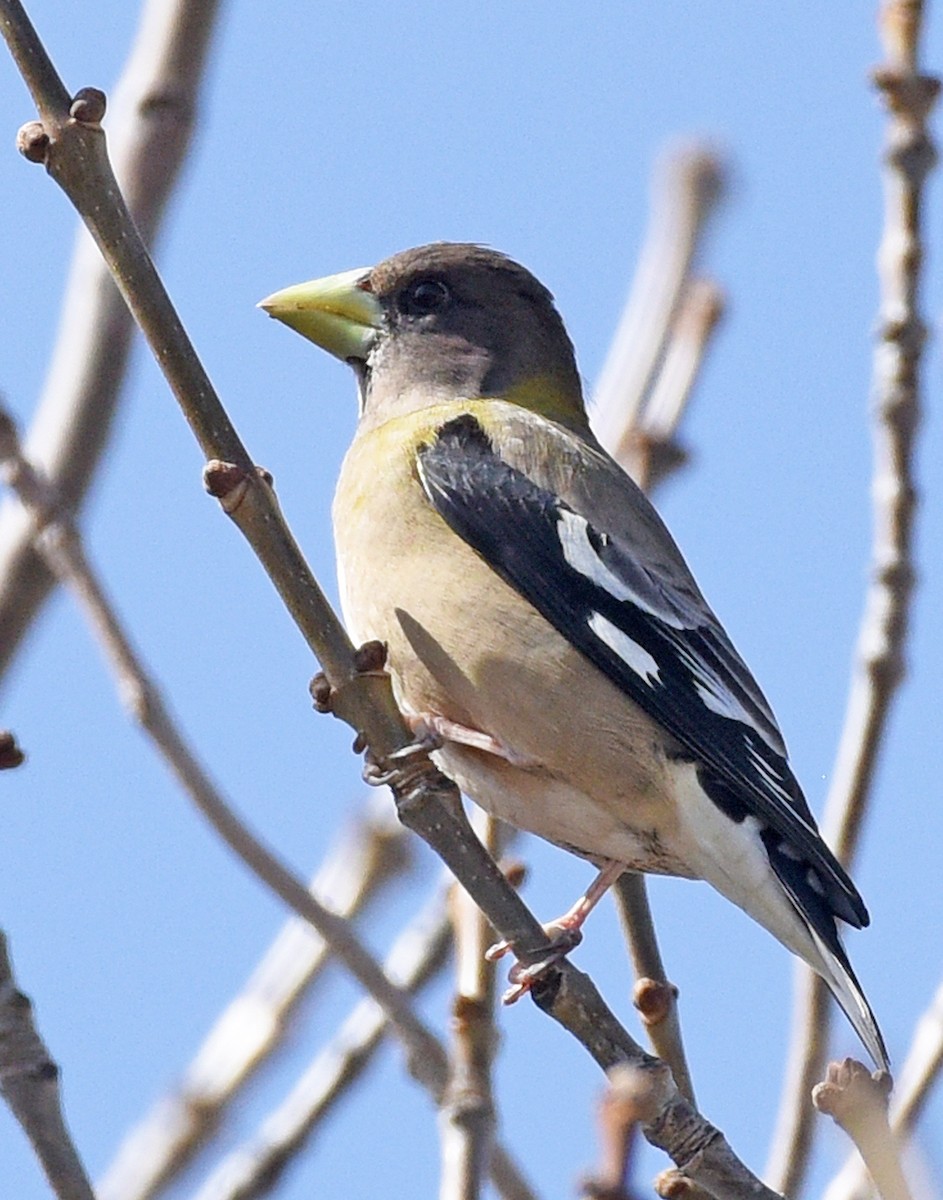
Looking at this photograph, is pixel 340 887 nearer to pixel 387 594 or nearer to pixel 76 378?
pixel 387 594

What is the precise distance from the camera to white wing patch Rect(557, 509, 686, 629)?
4.36 metres

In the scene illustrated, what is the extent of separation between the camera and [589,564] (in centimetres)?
439

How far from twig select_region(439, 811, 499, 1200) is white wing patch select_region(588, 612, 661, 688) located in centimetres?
94

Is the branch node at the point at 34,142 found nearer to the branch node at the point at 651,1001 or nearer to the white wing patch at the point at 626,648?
the branch node at the point at 651,1001

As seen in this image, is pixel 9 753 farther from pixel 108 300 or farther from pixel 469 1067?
pixel 108 300

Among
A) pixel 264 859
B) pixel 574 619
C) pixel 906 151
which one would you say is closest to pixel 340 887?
pixel 574 619

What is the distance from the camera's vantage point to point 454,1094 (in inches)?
100

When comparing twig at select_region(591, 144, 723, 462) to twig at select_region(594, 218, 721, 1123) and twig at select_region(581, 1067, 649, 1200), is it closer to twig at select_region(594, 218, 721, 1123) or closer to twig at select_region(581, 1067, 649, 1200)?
twig at select_region(594, 218, 721, 1123)

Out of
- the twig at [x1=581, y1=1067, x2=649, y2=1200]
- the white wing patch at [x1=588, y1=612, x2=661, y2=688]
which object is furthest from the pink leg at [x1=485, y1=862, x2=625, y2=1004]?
the twig at [x1=581, y1=1067, x2=649, y2=1200]

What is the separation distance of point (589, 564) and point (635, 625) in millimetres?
182

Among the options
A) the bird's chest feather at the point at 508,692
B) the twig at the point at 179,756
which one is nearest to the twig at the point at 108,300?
the twig at the point at 179,756

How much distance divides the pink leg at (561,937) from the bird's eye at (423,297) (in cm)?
178

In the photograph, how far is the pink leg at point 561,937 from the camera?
3254 millimetres

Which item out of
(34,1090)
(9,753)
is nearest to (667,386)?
(9,753)
